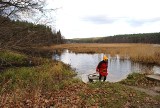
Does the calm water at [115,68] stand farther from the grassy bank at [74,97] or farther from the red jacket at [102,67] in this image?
the grassy bank at [74,97]

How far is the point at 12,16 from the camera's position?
9992 mm

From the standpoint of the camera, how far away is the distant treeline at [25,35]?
324 inches

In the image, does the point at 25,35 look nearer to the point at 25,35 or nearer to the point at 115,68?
the point at 25,35

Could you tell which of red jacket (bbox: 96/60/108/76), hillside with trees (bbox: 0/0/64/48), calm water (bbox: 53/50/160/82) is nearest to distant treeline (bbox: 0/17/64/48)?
hillside with trees (bbox: 0/0/64/48)

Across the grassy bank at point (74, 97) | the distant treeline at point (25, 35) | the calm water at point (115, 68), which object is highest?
the distant treeline at point (25, 35)

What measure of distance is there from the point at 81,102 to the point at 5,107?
2.64m

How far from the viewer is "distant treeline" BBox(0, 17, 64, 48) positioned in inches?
324

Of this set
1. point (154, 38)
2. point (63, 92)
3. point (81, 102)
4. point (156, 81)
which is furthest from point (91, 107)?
point (154, 38)

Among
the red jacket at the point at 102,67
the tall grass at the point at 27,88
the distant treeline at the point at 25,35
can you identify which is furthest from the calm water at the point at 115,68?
the distant treeline at the point at 25,35

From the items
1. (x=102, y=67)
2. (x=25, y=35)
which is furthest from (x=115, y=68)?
(x=25, y=35)

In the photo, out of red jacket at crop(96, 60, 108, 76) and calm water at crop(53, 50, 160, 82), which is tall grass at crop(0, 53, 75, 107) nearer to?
red jacket at crop(96, 60, 108, 76)

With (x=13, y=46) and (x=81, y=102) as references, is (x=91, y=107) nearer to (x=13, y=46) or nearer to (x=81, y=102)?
(x=81, y=102)

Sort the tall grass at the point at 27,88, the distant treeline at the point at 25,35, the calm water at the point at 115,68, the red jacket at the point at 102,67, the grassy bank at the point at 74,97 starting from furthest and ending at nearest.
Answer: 1. the calm water at the point at 115,68
2. the red jacket at the point at 102,67
3. the distant treeline at the point at 25,35
4. the grassy bank at the point at 74,97
5. the tall grass at the point at 27,88

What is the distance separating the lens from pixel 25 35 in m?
8.34
